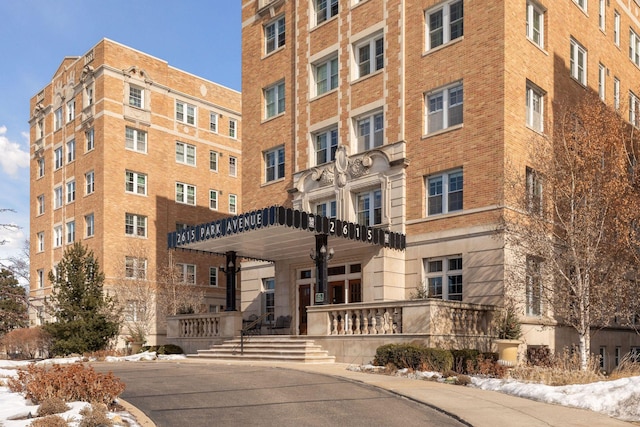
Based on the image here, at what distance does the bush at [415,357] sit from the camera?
67.3ft

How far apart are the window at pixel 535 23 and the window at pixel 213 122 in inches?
1329

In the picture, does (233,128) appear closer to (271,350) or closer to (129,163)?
(129,163)

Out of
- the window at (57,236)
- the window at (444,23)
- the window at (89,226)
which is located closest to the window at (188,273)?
the window at (89,226)

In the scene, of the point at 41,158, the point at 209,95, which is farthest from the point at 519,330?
the point at 41,158

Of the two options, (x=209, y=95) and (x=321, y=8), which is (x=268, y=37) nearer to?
(x=321, y=8)

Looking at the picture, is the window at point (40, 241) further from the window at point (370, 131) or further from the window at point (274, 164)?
the window at point (370, 131)

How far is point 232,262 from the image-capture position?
106ft

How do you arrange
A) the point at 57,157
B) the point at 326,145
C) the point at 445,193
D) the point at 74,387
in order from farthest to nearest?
the point at 57,157 < the point at 326,145 < the point at 445,193 < the point at 74,387

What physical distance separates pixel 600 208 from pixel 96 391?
658 inches

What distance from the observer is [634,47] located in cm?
3988

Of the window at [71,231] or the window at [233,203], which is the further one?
the window at [233,203]

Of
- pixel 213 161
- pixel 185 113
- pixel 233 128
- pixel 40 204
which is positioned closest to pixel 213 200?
pixel 213 161

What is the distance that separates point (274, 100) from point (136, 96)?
1826 centimetres

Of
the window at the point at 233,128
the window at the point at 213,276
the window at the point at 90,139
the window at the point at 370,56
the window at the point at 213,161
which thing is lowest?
the window at the point at 213,276
